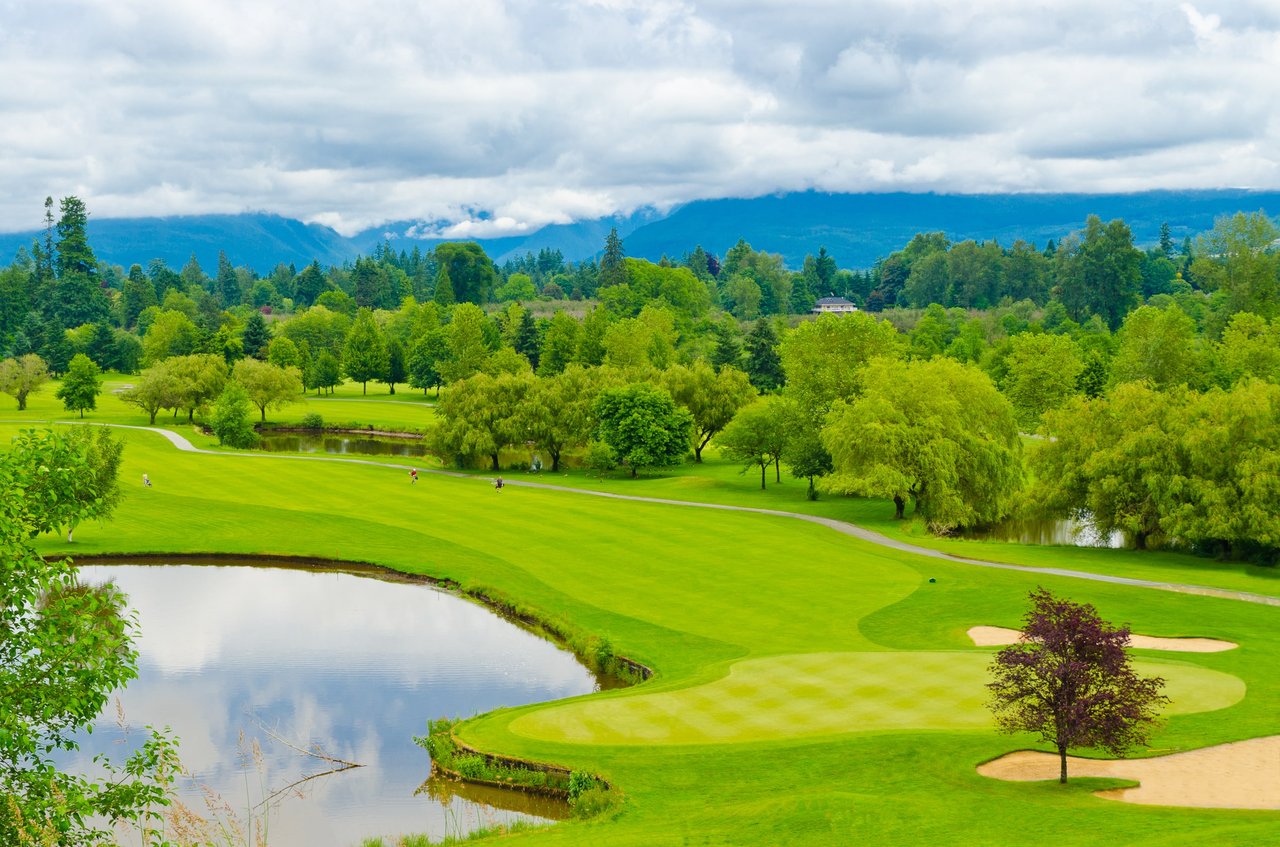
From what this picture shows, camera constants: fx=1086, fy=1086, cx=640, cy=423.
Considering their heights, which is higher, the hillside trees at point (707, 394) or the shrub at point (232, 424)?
the hillside trees at point (707, 394)

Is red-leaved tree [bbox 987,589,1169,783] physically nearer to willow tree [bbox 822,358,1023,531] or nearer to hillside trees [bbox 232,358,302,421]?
willow tree [bbox 822,358,1023,531]

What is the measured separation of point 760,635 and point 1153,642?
1456 centimetres

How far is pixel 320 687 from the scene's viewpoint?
3859 cm

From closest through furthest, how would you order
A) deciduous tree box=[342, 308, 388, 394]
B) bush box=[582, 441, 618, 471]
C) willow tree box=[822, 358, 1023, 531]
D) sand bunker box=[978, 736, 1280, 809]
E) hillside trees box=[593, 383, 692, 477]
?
sand bunker box=[978, 736, 1280, 809] → willow tree box=[822, 358, 1023, 531] → hillside trees box=[593, 383, 692, 477] → bush box=[582, 441, 618, 471] → deciduous tree box=[342, 308, 388, 394]

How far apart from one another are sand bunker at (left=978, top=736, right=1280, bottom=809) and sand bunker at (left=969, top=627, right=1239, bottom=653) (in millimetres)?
11588

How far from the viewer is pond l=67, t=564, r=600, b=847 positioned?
28953mm

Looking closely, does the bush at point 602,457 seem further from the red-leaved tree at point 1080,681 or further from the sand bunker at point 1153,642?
the red-leaved tree at point 1080,681

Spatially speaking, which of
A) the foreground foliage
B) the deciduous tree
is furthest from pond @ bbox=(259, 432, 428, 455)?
the foreground foliage

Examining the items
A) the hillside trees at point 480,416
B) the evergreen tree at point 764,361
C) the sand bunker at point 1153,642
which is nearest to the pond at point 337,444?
the hillside trees at point 480,416

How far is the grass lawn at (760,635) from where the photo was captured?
2325 cm

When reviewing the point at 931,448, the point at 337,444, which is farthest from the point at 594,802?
the point at 337,444

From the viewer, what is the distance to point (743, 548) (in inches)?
2324

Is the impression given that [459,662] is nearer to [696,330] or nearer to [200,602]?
[200,602]

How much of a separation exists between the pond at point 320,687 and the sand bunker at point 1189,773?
11.9m
